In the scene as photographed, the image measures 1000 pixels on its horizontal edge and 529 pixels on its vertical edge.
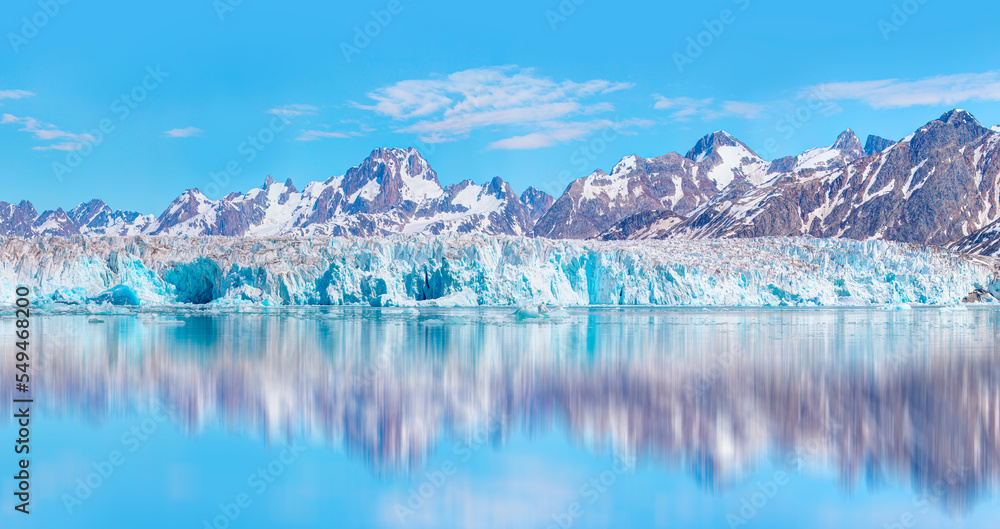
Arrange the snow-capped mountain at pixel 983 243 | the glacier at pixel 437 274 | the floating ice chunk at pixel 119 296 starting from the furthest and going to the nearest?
the snow-capped mountain at pixel 983 243, the glacier at pixel 437 274, the floating ice chunk at pixel 119 296

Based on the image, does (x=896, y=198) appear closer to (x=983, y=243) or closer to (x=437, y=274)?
(x=983, y=243)

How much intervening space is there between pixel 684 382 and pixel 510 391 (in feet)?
9.37

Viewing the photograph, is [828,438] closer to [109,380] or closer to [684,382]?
[684,382]

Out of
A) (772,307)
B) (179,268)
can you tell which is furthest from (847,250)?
(179,268)

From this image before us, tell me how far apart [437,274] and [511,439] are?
3043 cm

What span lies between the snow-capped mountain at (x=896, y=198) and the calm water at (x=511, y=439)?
138m

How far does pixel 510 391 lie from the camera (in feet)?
39.4

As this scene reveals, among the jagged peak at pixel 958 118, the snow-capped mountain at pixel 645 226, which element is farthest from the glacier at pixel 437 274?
the jagged peak at pixel 958 118

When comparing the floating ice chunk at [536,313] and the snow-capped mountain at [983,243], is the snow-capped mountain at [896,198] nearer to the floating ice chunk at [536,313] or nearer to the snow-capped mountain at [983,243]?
the snow-capped mountain at [983,243]

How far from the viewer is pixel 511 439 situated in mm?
8930

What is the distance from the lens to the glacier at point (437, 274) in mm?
39281

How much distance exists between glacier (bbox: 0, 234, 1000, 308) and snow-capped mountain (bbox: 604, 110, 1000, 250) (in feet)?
325

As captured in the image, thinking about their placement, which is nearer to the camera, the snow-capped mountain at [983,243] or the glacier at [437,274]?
the glacier at [437,274]

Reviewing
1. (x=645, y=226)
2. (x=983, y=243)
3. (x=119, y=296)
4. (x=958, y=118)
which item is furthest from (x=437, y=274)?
(x=958, y=118)
